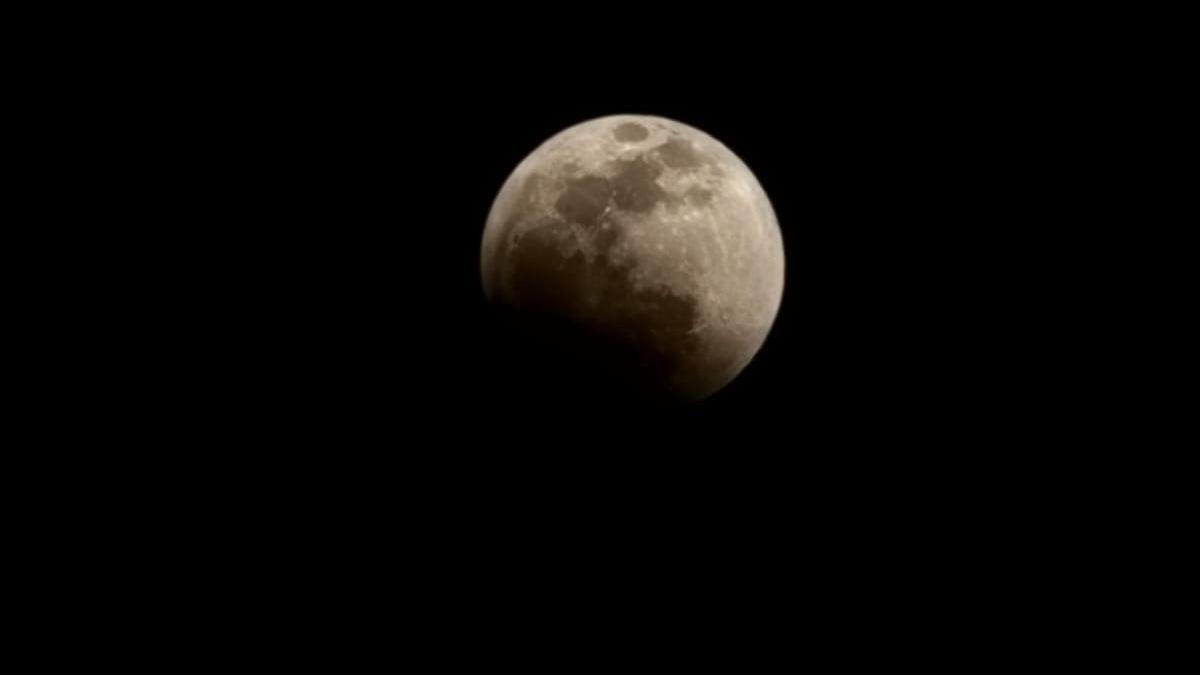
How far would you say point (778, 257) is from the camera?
10.5ft

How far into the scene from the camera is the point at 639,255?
9.12 ft

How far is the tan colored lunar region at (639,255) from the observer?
2.80m

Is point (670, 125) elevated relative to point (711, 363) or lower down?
elevated

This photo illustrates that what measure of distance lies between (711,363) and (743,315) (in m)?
0.23

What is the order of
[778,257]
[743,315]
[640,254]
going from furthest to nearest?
1. [778,257]
2. [743,315]
3. [640,254]

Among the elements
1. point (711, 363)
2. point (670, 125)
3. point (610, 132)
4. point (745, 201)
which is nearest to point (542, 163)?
point (610, 132)

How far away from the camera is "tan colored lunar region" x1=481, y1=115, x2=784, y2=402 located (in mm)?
2805

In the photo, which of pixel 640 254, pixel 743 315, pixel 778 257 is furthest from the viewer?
pixel 778 257

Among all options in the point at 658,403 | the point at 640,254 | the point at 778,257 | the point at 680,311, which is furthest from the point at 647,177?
the point at 658,403

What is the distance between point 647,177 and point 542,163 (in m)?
0.47

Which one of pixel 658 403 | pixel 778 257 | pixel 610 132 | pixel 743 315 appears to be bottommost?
pixel 658 403

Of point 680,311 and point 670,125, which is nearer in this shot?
point 680,311

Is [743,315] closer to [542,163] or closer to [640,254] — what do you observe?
[640,254]

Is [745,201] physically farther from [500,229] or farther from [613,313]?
[500,229]
